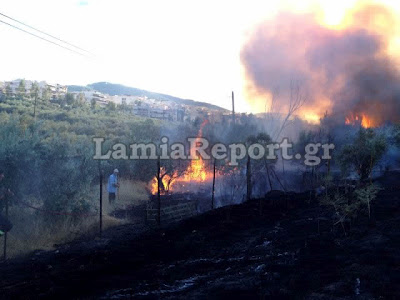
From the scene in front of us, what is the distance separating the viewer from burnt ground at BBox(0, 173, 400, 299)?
22.5ft

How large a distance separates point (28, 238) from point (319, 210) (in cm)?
936

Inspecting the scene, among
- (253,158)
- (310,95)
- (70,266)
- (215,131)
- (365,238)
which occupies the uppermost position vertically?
(310,95)

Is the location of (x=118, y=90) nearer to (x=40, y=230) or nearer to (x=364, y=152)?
(x=364, y=152)

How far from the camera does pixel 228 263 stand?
869 centimetres

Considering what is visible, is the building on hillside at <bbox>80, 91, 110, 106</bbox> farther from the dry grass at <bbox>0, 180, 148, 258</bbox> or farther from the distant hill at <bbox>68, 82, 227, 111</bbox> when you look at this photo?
the dry grass at <bbox>0, 180, 148, 258</bbox>

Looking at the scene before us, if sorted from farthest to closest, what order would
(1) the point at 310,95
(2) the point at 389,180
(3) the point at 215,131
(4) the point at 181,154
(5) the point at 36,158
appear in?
(1) the point at 310,95, (3) the point at 215,131, (4) the point at 181,154, (2) the point at 389,180, (5) the point at 36,158

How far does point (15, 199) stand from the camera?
12.1 meters

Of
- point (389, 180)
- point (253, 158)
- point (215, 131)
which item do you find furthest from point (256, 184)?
point (215, 131)

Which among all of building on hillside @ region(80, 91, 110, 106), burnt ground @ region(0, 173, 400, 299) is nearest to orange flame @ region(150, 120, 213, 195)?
burnt ground @ region(0, 173, 400, 299)

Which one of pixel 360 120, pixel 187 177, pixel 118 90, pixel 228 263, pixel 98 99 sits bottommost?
pixel 228 263

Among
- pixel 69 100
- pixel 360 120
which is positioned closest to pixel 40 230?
pixel 360 120

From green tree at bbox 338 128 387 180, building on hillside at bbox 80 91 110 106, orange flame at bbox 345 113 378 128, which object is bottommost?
green tree at bbox 338 128 387 180

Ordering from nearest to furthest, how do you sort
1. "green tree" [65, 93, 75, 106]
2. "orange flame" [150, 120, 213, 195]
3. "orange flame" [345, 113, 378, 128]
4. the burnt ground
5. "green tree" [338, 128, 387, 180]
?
1. the burnt ground
2. "green tree" [338, 128, 387, 180]
3. "orange flame" [150, 120, 213, 195]
4. "orange flame" [345, 113, 378, 128]
5. "green tree" [65, 93, 75, 106]

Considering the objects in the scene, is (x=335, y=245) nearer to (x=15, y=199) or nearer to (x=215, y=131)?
(x=15, y=199)
